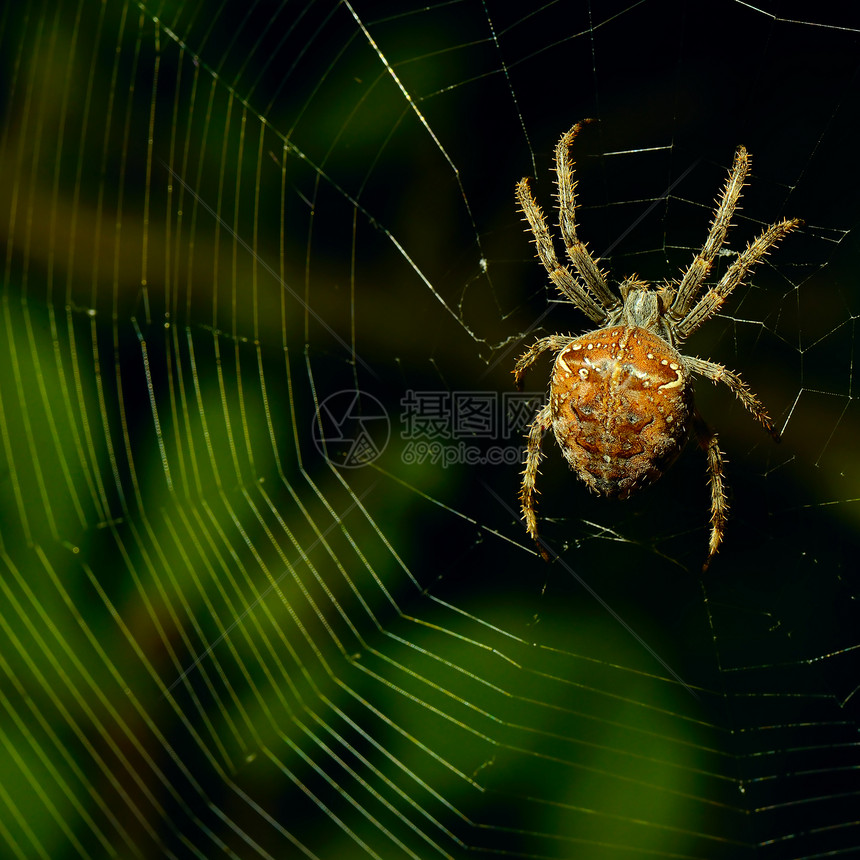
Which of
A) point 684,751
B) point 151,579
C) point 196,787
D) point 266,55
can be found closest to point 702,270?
point 684,751

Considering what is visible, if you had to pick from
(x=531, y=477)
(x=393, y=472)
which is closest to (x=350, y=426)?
(x=393, y=472)

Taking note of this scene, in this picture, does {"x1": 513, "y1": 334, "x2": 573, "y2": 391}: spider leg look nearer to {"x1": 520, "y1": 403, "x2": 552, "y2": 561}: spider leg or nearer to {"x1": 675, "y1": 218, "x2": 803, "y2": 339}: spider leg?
{"x1": 520, "y1": 403, "x2": 552, "y2": 561}: spider leg

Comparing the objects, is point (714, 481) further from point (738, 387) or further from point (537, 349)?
point (537, 349)

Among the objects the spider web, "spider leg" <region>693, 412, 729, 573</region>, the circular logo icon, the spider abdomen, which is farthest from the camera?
the circular logo icon

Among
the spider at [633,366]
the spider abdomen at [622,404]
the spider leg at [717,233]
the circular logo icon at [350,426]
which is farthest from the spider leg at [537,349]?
the circular logo icon at [350,426]

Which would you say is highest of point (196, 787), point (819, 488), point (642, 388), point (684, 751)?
point (642, 388)

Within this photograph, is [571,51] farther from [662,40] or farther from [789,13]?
[789,13]

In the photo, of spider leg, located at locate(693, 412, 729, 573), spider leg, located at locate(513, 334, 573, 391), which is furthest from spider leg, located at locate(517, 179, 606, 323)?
spider leg, located at locate(693, 412, 729, 573)
